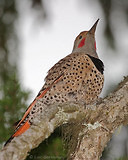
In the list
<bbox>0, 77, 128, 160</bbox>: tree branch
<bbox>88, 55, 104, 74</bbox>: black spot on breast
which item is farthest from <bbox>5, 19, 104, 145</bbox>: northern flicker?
<bbox>0, 77, 128, 160</bbox>: tree branch

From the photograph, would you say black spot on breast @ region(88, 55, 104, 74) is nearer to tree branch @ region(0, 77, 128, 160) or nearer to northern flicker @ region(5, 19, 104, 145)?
northern flicker @ region(5, 19, 104, 145)

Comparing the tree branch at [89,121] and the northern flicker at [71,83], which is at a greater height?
the northern flicker at [71,83]

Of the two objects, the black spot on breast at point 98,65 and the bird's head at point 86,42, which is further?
the bird's head at point 86,42

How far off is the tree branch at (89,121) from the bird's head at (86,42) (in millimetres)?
1935

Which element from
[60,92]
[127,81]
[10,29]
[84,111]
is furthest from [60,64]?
[84,111]

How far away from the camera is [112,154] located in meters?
3.45

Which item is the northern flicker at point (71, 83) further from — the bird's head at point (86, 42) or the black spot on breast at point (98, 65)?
the bird's head at point (86, 42)

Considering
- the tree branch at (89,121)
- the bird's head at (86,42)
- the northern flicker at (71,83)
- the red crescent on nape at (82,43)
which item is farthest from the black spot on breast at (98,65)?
the tree branch at (89,121)

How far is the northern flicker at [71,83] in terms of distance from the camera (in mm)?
4332

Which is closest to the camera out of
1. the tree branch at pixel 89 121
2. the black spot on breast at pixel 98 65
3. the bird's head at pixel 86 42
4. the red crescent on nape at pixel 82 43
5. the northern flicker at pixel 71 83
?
the tree branch at pixel 89 121

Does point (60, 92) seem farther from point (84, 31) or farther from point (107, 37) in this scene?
point (84, 31)

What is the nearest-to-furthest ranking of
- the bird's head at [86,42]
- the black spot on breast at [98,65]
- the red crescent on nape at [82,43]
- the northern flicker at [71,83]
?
the northern flicker at [71,83] → the black spot on breast at [98,65] → the bird's head at [86,42] → the red crescent on nape at [82,43]

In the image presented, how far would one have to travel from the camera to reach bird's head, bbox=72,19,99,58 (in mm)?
5366

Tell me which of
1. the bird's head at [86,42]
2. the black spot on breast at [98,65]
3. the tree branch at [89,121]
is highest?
the bird's head at [86,42]
